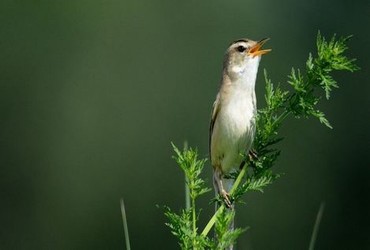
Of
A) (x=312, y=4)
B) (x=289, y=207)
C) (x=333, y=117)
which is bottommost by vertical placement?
(x=289, y=207)

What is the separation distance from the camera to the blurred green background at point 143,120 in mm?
18094

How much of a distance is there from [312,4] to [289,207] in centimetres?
564

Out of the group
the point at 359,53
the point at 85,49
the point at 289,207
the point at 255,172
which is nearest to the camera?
the point at 255,172

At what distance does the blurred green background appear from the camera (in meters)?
18.1

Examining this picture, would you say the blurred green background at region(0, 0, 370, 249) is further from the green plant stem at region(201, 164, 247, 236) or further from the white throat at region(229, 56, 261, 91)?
the green plant stem at region(201, 164, 247, 236)

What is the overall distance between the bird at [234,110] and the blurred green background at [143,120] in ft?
29.5

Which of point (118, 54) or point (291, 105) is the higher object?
point (291, 105)

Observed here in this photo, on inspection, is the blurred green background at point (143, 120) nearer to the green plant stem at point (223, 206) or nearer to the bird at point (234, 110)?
the bird at point (234, 110)

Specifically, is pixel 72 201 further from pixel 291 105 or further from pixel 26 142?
pixel 291 105

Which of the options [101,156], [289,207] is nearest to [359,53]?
[289,207]

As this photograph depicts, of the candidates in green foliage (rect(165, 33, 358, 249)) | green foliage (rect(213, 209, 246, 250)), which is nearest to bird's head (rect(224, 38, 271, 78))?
green foliage (rect(165, 33, 358, 249))

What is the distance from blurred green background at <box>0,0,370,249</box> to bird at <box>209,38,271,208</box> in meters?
9.00

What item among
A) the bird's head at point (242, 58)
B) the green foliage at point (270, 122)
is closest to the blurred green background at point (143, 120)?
the bird's head at point (242, 58)

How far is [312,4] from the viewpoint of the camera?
74.6 ft
